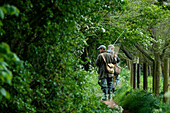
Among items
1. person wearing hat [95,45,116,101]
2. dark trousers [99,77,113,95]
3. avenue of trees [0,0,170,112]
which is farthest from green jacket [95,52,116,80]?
avenue of trees [0,0,170,112]

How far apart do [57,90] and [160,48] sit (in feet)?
29.5

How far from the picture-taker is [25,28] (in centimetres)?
529

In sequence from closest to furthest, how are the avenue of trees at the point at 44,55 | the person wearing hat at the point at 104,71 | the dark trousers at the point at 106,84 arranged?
the avenue of trees at the point at 44,55, the person wearing hat at the point at 104,71, the dark trousers at the point at 106,84

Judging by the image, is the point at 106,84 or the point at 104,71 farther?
the point at 106,84

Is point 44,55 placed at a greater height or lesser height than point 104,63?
lesser

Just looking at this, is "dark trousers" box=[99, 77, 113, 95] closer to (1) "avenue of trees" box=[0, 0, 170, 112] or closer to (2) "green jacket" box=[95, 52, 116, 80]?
(2) "green jacket" box=[95, 52, 116, 80]

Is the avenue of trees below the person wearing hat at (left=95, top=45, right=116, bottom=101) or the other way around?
below

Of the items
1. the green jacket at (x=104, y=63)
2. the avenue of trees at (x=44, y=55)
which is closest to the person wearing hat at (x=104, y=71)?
the green jacket at (x=104, y=63)

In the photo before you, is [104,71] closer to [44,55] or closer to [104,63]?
[104,63]

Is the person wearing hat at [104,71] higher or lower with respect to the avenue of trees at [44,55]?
higher

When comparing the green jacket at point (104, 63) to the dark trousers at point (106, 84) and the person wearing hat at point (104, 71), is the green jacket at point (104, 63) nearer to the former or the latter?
the person wearing hat at point (104, 71)

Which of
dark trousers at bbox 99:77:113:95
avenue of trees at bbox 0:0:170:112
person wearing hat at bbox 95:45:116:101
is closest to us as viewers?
avenue of trees at bbox 0:0:170:112

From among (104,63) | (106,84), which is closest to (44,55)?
(104,63)

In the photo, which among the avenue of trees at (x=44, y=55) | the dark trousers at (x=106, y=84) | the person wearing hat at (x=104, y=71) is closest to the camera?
the avenue of trees at (x=44, y=55)
